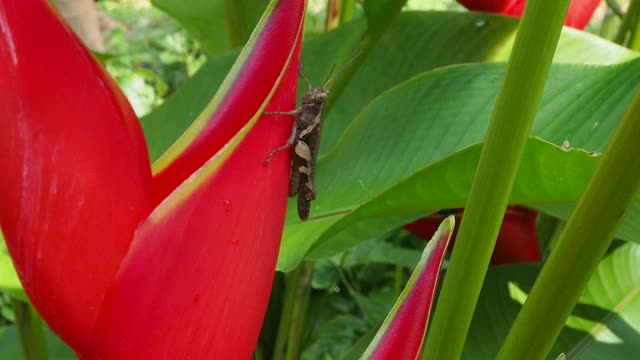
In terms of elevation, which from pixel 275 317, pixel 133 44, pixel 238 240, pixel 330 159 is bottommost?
pixel 133 44

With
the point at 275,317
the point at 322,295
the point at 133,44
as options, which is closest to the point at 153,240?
the point at 275,317

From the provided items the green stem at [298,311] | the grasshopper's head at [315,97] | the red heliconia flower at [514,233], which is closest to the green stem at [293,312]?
the green stem at [298,311]

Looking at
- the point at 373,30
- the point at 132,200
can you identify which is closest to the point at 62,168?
the point at 132,200

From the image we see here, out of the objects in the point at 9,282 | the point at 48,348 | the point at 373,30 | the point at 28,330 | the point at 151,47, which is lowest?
the point at 151,47

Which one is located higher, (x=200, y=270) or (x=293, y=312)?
(x=200, y=270)

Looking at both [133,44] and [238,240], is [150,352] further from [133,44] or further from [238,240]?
[133,44]

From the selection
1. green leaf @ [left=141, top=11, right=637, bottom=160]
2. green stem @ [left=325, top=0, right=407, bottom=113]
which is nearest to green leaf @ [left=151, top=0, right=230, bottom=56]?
green leaf @ [left=141, top=11, right=637, bottom=160]

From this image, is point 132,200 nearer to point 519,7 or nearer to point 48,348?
point 519,7
